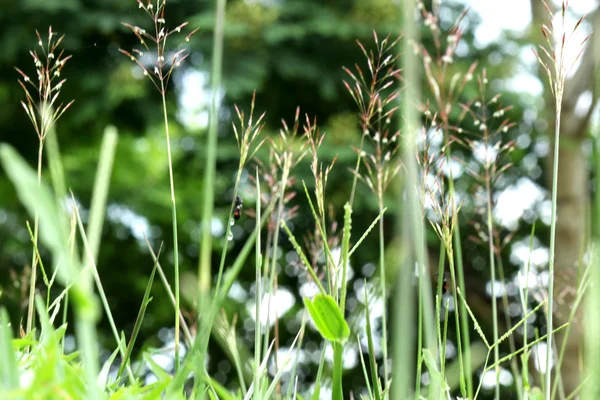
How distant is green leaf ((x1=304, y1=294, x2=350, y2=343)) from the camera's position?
0.45 m

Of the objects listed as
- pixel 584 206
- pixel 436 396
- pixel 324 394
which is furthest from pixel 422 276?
pixel 584 206

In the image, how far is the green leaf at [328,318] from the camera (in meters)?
0.45

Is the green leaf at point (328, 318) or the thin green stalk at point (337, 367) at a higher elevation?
the green leaf at point (328, 318)

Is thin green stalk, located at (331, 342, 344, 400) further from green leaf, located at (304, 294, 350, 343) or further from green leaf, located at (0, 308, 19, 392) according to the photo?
green leaf, located at (0, 308, 19, 392)

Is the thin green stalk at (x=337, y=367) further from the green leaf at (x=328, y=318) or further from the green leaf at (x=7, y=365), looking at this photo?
the green leaf at (x=7, y=365)

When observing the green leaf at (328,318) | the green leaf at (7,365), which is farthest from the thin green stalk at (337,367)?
the green leaf at (7,365)

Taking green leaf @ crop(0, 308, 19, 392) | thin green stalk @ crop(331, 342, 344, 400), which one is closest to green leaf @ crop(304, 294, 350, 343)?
thin green stalk @ crop(331, 342, 344, 400)

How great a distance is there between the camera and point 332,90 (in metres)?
4.94

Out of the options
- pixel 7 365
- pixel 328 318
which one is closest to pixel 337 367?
pixel 328 318

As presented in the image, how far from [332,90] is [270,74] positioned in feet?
1.85

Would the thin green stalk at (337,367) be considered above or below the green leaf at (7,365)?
below

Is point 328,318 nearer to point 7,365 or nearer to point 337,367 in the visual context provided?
point 337,367

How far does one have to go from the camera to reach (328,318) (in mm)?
462

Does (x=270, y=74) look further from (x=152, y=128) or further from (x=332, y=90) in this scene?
(x=152, y=128)
